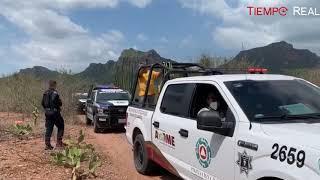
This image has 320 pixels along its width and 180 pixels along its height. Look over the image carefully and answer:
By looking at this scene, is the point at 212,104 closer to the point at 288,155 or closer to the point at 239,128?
the point at 239,128

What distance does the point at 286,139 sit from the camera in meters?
4.33

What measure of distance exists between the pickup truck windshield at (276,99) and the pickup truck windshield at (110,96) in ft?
43.0

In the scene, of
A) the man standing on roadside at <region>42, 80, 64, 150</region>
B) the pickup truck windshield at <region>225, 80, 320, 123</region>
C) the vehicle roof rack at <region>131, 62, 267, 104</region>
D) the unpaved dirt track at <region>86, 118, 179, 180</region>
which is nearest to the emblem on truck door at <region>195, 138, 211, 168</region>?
the pickup truck windshield at <region>225, 80, 320, 123</region>

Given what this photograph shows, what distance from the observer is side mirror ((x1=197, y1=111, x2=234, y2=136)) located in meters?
5.16

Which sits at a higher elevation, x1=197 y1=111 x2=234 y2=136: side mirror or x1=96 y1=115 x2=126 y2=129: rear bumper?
x1=197 y1=111 x2=234 y2=136: side mirror

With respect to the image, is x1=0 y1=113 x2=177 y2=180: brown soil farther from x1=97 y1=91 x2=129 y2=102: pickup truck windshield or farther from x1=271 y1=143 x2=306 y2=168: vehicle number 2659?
x1=271 y1=143 x2=306 y2=168: vehicle number 2659

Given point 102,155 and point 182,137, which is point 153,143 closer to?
point 182,137

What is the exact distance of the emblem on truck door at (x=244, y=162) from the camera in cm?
474

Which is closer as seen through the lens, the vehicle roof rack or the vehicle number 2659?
the vehicle number 2659

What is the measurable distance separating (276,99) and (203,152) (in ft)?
3.64

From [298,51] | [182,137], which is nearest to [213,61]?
[298,51]

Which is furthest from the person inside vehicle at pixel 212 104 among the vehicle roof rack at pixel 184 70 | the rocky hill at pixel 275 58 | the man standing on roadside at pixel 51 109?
the rocky hill at pixel 275 58

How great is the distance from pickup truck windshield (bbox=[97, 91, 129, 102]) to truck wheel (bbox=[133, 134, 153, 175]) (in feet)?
31.5

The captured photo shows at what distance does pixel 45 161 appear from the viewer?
10055mm
